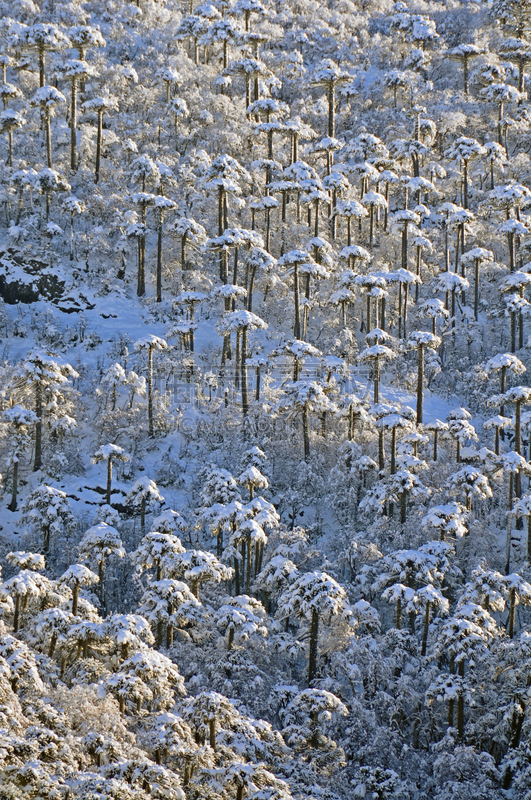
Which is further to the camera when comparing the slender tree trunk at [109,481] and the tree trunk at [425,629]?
the slender tree trunk at [109,481]

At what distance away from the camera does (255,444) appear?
38.3 m

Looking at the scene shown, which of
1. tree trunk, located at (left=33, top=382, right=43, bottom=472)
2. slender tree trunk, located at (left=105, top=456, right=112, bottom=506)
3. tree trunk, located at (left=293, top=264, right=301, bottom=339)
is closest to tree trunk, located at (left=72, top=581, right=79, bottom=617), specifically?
slender tree trunk, located at (left=105, top=456, right=112, bottom=506)

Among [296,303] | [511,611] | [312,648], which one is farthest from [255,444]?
[511,611]

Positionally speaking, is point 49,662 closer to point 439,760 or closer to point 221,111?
point 439,760

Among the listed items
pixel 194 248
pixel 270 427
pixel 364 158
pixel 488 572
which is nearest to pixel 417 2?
pixel 364 158

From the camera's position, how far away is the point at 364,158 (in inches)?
2362

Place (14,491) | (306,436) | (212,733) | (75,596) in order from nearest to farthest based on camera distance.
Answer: (212,733) → (75,596) → (14,491) → (306,436)

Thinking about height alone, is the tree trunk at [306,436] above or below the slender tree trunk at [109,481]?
above

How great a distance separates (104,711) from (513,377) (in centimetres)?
3113

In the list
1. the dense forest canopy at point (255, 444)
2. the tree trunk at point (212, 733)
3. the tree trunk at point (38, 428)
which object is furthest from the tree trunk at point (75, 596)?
the tree trunk at point (38, 428)

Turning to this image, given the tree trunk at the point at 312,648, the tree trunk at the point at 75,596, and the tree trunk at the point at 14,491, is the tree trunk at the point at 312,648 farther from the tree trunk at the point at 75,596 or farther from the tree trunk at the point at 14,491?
the tree trunk at the point at 14,491

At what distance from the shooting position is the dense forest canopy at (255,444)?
2302cm

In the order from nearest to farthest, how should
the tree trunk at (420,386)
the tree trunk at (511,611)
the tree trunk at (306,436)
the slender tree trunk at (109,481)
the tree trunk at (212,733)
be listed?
1. the tree trunk at (212,733)
2. the tree trunk at (511,611)
3. the slender tree trunk at (109,481)
4. the tree trunk at (306,436)
5. the tree trunk at (420,386)

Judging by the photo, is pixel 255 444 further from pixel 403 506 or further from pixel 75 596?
pixel 75 596
